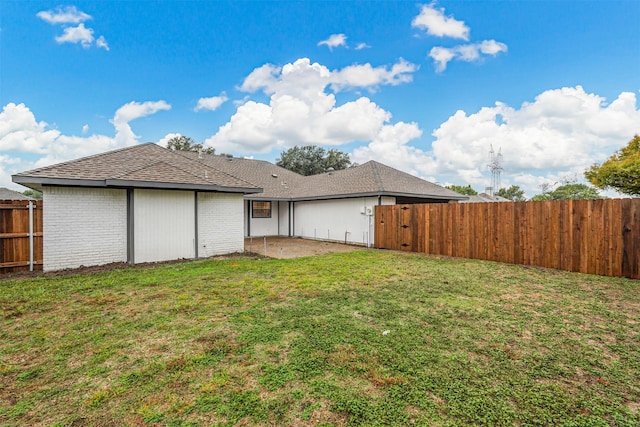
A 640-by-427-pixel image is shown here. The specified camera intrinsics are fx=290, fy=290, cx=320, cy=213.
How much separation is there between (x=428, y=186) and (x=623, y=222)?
9191 millimetres

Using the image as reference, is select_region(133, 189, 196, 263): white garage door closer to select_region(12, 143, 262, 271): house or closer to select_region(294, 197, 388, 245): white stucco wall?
select_region(12, 143, 262, 271): house

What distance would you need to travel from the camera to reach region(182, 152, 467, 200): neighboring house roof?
1314 centimetres

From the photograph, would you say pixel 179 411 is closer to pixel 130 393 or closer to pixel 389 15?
pixel 130 393

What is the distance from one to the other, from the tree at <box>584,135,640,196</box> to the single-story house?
13.4 metres

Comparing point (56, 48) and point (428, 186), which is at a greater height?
point (56, 48)

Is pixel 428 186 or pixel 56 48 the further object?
pixel 428 186

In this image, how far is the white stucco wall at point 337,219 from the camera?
41.8 feet

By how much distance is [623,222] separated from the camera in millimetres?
6551

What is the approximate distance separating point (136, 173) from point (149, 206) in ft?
3.23

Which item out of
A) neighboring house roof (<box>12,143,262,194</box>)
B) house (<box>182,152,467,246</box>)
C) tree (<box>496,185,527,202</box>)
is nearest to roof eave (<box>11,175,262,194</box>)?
neighboring house roof (<box>12,143,262,194</box>)

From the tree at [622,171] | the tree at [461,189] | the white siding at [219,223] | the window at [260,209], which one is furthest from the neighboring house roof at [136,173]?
the tree at [461,189]

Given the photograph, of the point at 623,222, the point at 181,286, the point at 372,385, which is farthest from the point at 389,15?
the point at 372,385

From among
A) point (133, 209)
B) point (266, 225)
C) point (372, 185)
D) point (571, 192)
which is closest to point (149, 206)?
point (133, 209)

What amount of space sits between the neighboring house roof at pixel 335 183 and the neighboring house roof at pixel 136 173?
196 inches
